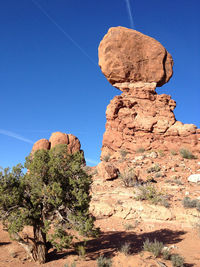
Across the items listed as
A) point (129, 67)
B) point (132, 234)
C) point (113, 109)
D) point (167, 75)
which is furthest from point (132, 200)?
point (167, 75)

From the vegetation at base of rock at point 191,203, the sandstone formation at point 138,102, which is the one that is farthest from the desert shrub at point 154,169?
the vegetation at base of rock at point 191,203

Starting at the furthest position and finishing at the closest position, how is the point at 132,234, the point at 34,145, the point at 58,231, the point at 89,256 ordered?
the point at 34,145, the point at 132,234, the point at 89,256, the point at 58,231

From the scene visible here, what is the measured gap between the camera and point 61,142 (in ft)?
108

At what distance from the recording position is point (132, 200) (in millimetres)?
13977

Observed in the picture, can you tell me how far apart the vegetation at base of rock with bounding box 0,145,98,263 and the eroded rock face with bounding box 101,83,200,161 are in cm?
1670

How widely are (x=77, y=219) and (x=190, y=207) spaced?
877 cm

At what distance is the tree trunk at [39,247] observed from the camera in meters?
7.51

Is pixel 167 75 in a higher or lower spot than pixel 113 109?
higher

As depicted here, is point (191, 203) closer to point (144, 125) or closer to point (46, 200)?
point (46, 200)

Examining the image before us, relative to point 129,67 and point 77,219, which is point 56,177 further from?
point 129,67

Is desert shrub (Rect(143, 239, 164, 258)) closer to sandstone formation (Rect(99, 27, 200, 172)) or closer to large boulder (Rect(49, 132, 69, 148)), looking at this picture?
sandstone formation (Rect(99, 27, 200, 172))

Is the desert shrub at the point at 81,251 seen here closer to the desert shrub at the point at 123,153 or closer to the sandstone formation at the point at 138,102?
the sandstone formation at the point at 138,102

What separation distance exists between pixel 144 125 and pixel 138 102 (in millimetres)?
3376

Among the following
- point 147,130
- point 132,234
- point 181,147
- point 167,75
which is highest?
point 167,75
